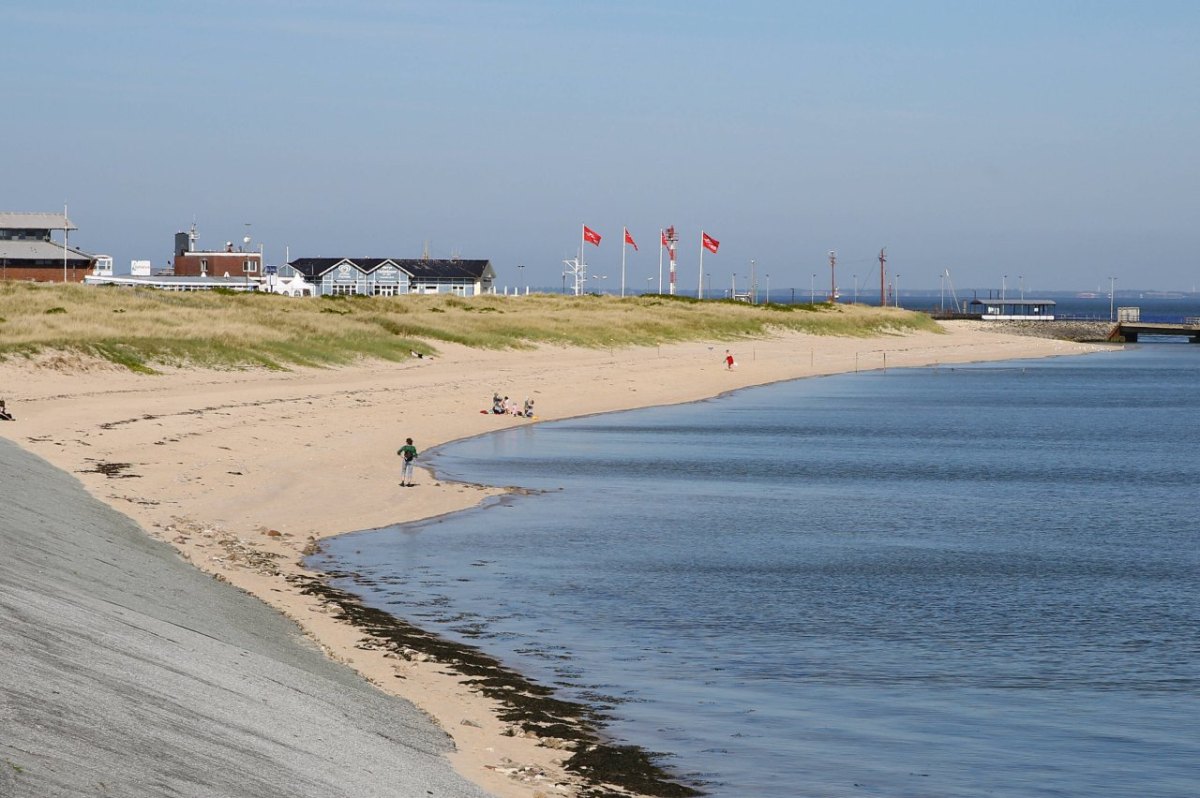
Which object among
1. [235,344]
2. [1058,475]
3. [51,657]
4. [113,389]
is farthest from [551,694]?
[235,344]

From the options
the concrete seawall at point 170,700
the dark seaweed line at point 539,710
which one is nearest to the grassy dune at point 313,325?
the dark seaweed line at point 539,710

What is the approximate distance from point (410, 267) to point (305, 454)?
12717 centimetres

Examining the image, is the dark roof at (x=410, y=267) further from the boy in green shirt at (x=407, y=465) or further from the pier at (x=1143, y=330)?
the boy in green shirt at (x=407, y=465)

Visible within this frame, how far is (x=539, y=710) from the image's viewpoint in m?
15.6

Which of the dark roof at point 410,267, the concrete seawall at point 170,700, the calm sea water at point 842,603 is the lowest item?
the calm sea water at point 842,603

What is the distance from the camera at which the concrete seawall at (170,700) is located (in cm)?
992

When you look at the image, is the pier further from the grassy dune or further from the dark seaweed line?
the dark seaweed line

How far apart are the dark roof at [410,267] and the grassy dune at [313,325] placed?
28090 mm

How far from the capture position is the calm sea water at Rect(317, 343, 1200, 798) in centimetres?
1477

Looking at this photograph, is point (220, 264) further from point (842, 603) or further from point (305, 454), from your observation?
point (842, 603)

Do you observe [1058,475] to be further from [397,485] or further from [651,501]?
[397,485]

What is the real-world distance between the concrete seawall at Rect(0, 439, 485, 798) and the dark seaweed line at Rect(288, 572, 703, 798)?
1212 millimetres

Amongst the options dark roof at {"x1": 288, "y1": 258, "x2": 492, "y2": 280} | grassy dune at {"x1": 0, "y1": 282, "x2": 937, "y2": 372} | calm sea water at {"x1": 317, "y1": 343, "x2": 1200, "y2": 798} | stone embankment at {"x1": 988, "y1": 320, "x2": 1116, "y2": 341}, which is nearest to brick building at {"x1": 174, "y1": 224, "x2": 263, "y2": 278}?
dark roof at {"x1": 288, "y1": 258, "x2": 492, "y2": 280}

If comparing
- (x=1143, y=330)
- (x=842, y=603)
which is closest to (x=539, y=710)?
(x=842, y=603)
